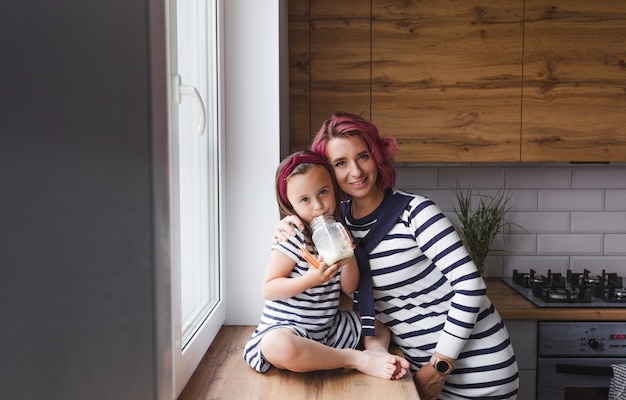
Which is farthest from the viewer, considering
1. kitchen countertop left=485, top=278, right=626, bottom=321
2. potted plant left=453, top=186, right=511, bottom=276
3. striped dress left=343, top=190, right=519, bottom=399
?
potted plant left=453, top=186, right=511, bottom=276

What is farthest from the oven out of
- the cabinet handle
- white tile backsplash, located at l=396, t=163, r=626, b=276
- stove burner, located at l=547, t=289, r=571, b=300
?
the cabinet handle

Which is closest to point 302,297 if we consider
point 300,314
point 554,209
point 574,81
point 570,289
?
point 300,314

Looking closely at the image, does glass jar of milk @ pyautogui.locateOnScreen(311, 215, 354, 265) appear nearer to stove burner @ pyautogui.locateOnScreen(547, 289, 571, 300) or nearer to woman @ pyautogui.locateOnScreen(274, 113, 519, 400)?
woman @ pyautogui.locateOnScreen(274, 113, 519, 400)

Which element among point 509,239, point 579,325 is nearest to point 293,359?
point 579,325

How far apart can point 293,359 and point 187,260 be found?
34 cm

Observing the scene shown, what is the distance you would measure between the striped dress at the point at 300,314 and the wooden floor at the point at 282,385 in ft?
0.14

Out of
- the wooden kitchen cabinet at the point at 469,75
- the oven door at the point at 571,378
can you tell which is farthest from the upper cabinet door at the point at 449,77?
the oven door at the point at 571,378

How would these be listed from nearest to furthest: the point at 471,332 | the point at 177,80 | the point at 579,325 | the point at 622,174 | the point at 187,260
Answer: the point at 177,80
the point at 187,260
the point at 471,332
the point at 579,325
the point at 622,174

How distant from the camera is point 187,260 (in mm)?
1228

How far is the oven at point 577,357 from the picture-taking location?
1961 mm

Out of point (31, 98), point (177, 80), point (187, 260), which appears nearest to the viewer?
point (31, 98)

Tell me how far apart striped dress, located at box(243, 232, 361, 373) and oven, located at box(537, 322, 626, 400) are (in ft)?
3.41

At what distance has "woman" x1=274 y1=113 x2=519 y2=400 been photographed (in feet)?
4.17

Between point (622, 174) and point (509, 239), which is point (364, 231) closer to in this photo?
point (509, 239)
